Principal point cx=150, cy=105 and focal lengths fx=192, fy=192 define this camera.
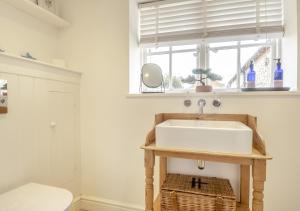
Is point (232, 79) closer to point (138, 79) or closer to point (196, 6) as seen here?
point (196, 6)

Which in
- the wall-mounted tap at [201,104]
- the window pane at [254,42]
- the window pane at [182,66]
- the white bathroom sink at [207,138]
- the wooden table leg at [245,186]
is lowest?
the wooden table leg at [245,186]

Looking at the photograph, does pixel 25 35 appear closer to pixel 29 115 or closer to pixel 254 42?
pixel 29 115

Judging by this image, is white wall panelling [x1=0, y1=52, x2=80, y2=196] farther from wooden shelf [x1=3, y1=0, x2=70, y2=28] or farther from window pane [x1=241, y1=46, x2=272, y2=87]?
window pane [x1=241, y1=46, x2=272, y2=87]

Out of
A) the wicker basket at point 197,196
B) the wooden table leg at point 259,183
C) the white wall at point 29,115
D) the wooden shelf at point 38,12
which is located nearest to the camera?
the wooden table leg at point 259,183

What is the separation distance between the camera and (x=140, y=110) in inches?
65.9

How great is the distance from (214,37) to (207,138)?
100 cm

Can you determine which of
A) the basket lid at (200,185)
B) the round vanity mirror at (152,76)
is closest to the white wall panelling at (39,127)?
the round vanity mirror at (152,76)

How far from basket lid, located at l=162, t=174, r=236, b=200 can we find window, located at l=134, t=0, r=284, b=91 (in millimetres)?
787

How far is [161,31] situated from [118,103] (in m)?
0.78

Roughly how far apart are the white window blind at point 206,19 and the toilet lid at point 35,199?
143 cm

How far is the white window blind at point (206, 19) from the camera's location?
1516mm

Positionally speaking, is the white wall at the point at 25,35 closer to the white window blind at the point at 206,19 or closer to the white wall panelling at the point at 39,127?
the white wall panelling at the point at 39,127

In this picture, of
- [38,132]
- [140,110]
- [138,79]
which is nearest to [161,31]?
[138,79]

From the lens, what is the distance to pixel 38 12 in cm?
168
